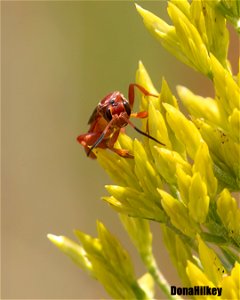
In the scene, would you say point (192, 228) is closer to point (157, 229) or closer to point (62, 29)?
point (157, 229)

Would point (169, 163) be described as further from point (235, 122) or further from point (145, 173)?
point (235, 122)

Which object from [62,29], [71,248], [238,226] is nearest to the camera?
[238,226]

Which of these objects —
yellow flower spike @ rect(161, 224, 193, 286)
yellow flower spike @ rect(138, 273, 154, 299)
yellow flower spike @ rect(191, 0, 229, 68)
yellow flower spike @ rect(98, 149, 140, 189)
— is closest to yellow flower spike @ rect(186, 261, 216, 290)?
yellow flower spike @ rect(161, 224, 193, 286)

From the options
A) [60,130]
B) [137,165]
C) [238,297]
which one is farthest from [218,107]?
[60,130]

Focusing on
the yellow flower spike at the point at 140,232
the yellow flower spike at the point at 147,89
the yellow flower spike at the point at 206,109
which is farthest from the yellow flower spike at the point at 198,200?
the yellow flower spike at the point at 140,232

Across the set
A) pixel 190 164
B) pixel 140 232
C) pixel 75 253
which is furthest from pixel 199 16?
pixel 75 253

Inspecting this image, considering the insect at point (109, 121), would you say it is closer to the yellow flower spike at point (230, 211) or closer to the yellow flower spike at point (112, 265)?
the yellow flower spike at point (112, 265)
